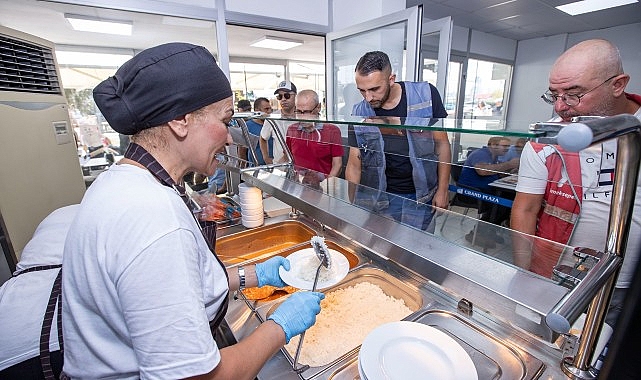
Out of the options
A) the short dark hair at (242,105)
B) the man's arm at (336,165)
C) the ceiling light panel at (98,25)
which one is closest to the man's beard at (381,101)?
the man's arm at (336,165)

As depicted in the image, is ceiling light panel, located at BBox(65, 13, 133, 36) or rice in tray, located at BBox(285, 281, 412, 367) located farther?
ceiling light panel, located at BBox(65, 13, 133, 36)

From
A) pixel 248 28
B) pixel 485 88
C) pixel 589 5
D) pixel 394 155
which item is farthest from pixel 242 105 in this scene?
pixel 485 88

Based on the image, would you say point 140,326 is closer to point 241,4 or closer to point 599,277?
point 599,277

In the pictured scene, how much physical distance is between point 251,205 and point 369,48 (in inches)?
122

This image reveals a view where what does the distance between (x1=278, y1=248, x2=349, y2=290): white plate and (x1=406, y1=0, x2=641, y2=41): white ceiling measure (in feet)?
17.1

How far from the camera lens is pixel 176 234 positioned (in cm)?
66

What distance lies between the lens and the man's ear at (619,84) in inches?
50.8

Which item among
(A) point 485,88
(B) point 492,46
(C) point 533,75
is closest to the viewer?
(B) point 492,46

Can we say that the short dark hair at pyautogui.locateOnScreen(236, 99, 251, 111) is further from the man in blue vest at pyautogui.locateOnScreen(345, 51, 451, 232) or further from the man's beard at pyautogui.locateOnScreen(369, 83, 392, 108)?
the man's beard at pyautogui.locateOnScreen(369, 83, 392, 108)

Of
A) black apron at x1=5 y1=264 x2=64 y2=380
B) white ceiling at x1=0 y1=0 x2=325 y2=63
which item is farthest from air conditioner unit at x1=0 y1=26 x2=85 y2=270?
black apron at x1=5 y1=264 x2=64 y2=380

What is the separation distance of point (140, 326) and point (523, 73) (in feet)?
35.5

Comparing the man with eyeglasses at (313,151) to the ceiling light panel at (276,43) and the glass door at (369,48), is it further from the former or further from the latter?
the ceiling light panel at (276,43)

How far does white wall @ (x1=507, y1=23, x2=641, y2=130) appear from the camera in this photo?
6.90m

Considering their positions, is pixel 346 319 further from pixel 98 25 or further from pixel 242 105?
pixel 98 25
